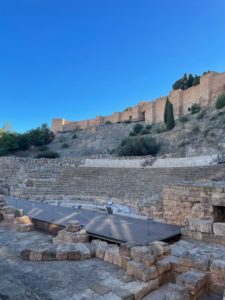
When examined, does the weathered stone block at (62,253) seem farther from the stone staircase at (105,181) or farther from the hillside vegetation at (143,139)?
the hillside vegetation at (143,139)

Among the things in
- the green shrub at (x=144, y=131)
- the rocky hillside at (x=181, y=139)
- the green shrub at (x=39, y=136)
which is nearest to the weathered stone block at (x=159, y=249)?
the rocky hillside at (x=181, y=139)

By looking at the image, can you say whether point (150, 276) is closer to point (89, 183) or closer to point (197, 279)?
point (197, 279)

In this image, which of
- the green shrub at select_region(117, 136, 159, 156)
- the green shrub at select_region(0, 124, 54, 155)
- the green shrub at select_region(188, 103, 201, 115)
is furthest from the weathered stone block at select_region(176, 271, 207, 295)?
the green shrub at select_region(0, 124, 54, 155)

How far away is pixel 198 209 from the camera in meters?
6.32

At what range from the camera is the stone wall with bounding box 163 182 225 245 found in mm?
5422

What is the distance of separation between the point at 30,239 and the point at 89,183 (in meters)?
12.5

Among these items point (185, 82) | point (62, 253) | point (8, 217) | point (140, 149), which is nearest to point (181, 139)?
point (140, 149)

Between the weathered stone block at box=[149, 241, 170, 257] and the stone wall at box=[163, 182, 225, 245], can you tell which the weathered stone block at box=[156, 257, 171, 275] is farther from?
the stone wall at box=[163, 182, 225, 245]

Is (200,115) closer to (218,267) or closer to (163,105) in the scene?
(163,105)

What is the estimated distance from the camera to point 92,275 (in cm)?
342

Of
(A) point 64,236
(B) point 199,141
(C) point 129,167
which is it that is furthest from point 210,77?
(A) point 64,236

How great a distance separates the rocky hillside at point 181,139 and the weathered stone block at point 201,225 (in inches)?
729

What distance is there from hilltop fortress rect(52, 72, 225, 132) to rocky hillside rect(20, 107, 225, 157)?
3.79m

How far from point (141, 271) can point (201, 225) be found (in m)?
2.73
